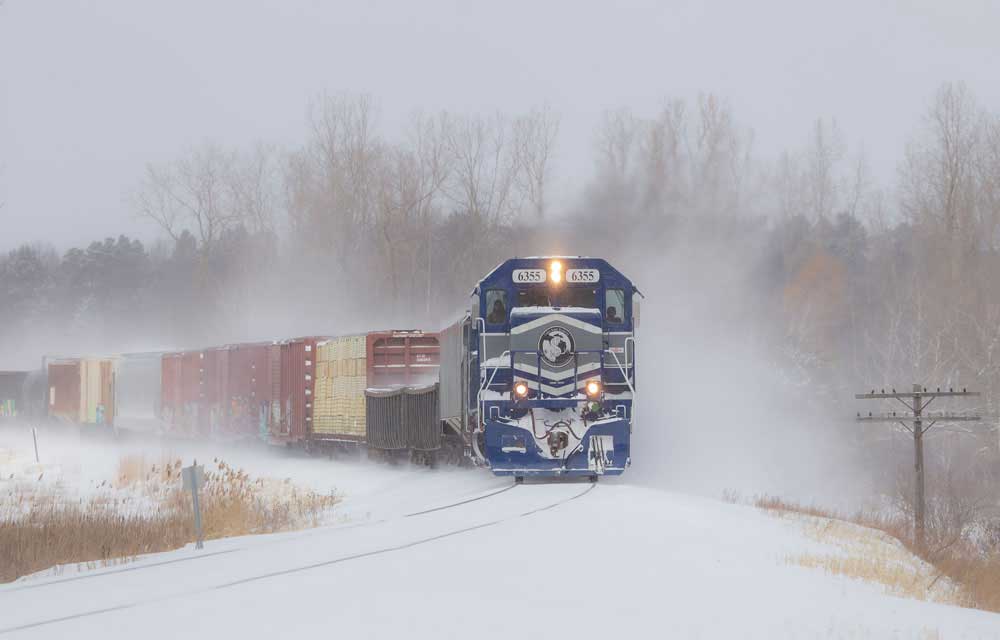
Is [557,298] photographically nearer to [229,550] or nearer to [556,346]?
[556,346]

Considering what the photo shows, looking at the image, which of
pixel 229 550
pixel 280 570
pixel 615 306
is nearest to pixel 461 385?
pixel 615 306

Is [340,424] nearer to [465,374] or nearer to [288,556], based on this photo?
[465,374]

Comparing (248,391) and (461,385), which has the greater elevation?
(461,385)

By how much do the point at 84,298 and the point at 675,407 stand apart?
8604 centimetres

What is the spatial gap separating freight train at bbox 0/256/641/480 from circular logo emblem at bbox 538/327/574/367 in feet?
0.07

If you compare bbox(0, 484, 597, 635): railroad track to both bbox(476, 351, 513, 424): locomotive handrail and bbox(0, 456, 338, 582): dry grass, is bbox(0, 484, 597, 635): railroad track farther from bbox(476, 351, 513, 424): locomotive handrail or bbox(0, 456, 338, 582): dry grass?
bbox(476, 351, 513, 424): locomotive handrail

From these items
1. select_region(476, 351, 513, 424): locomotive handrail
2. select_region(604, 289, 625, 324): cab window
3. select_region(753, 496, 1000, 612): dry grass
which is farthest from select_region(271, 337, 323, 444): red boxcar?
select_region(604, 289, 625, 324): cab window

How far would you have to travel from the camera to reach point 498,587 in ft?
33.7

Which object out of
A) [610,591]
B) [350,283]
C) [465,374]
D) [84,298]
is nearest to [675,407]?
[465,374]

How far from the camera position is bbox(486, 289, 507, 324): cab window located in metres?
19.7

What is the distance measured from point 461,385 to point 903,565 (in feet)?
28.0

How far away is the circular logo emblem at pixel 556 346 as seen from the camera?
63.4 feet

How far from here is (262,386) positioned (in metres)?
38.9

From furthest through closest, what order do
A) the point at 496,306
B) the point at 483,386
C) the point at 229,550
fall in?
1. the point at 496,306
2. the point at 483,386
3. the point at 229,550
